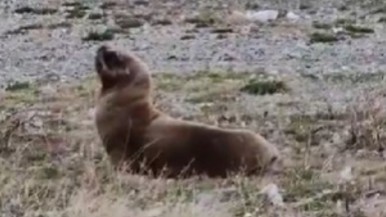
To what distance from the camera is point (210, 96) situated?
15047 mm

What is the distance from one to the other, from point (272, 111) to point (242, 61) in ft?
16.1

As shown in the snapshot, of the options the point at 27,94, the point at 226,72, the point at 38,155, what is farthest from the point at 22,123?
the point at 226,72

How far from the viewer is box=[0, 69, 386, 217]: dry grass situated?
26.7ft

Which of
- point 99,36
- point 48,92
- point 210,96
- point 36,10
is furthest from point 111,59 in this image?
point 36,10

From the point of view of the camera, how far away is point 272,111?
1365 cm

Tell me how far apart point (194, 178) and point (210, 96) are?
531 cm

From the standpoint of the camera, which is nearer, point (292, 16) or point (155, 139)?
point (155, 139)

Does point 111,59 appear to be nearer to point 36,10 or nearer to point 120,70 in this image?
point 120,70

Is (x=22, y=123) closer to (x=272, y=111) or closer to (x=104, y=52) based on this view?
(x=104, y=52)

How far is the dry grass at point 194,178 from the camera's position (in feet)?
26.7

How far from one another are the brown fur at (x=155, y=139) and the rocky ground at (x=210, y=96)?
7.3 inches

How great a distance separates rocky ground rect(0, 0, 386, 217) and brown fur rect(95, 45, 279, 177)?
0.18m

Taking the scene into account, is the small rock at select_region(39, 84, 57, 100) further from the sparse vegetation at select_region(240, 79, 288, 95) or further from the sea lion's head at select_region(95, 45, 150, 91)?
the sea lion's head at select_region(95, 45, 150, 91)

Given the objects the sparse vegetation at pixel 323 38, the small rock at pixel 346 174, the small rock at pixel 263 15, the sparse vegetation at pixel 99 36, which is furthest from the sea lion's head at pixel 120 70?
the small rock at pixel 263 15
